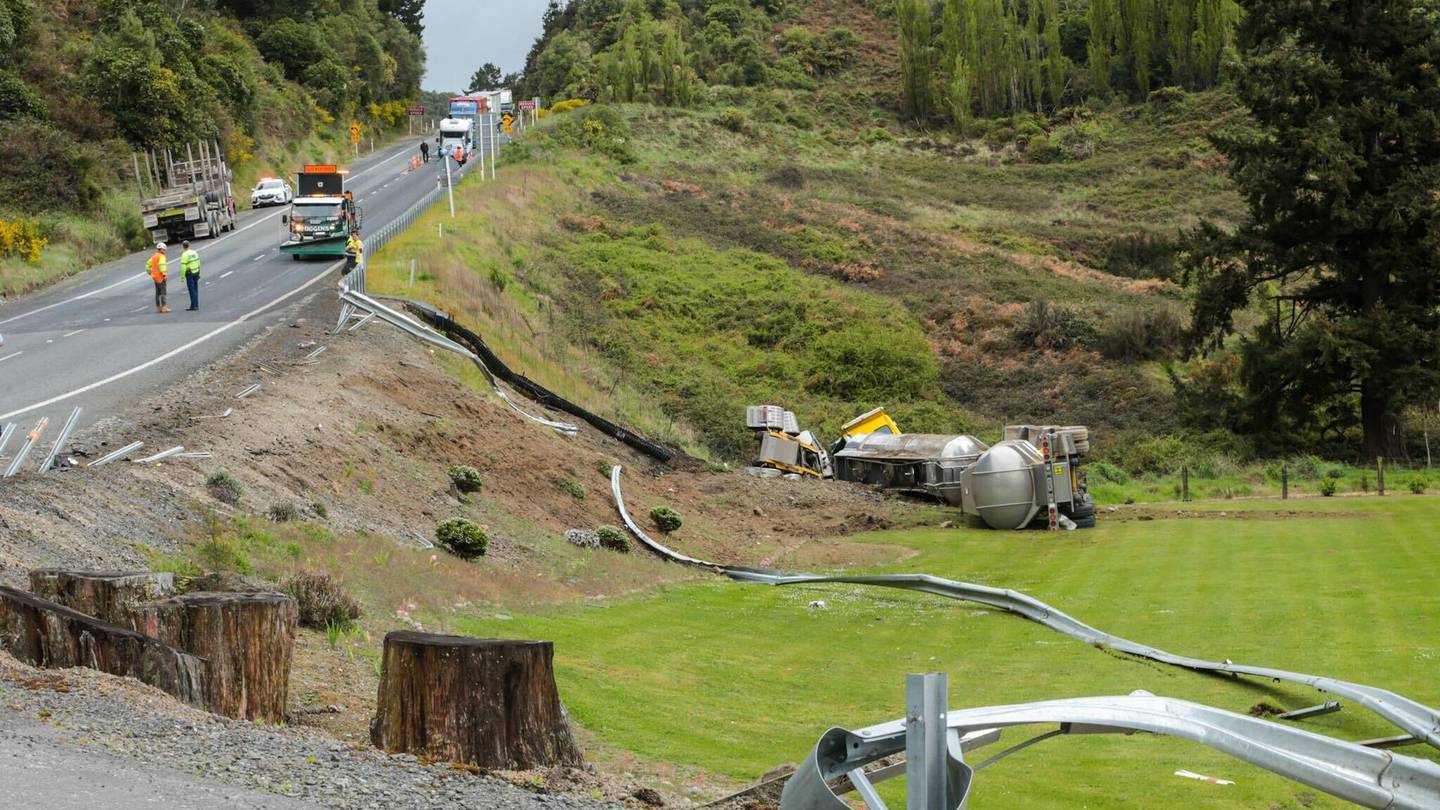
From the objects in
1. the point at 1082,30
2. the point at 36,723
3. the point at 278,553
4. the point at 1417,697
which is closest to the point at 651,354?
the point at 278,553

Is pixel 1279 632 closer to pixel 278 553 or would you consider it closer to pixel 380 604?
pixel 380 604

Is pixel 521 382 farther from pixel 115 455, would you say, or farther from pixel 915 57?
pixel 915 57

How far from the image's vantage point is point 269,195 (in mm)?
70625

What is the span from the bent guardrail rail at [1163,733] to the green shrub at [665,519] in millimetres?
21187

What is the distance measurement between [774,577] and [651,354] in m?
28.1

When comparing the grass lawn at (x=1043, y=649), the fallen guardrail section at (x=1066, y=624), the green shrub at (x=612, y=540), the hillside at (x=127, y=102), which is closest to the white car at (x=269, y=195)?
the hillside at (x=127, y=102)

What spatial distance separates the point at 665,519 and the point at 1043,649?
11751 millimetres

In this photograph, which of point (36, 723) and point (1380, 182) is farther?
point (1380, 182)

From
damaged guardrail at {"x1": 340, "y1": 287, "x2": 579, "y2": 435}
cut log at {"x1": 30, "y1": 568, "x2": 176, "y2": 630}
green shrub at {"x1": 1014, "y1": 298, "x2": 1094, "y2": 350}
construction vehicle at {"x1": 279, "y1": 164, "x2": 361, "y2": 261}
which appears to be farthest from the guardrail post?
green shrub at {"x1": 1014, "y1": 298, "x2": 1094, "y2": 350}

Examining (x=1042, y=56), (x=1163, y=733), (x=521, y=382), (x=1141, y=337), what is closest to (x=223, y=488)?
(x=1163, y=733)

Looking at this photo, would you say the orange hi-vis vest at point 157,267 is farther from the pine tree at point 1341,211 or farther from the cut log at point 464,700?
the pine tree at point 1341,211

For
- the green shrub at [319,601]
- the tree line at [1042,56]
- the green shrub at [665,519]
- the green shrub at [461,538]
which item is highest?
the tree line at [1042,56]

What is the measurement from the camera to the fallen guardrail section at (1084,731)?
292 inches

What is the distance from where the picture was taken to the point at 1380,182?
4653 centimetres
